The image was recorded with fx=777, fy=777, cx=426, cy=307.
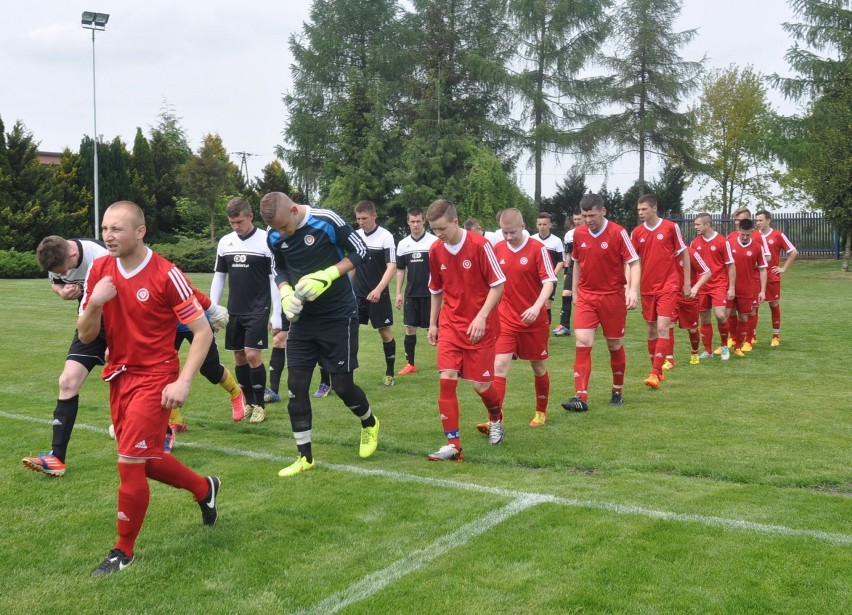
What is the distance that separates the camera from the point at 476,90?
158 ft

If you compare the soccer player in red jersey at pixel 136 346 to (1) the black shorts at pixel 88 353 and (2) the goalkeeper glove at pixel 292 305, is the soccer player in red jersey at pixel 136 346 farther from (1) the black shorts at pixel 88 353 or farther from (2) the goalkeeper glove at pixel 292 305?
(1) the black shorts at pixel 88 353

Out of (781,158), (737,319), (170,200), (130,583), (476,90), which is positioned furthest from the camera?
(170,200)

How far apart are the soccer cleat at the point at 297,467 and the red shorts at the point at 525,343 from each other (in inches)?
93.5

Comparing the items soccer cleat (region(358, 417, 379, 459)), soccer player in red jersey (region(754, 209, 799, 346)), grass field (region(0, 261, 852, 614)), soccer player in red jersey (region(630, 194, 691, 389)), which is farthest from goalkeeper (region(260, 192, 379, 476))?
soccer player in red jersey (region(754, 209, 799, 346))

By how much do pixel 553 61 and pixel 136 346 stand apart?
146 ft

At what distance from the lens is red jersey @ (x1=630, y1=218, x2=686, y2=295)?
33.3ft

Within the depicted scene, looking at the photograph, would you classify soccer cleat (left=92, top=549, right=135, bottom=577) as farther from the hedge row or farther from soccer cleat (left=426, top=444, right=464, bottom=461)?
the hedge row

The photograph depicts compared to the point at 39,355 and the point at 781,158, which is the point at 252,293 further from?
the point at 781,158

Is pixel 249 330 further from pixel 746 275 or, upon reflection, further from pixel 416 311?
pixel 746 275

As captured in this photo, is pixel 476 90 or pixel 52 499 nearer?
pixel 52 499

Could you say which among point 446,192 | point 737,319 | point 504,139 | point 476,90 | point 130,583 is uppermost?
point 476,90

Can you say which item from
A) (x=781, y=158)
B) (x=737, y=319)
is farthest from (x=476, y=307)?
(x=781, y=158)

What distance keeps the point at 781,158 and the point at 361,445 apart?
1557 inches

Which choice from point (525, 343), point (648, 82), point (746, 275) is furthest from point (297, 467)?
point (648, 82)
